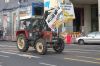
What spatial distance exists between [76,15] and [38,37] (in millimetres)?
27855

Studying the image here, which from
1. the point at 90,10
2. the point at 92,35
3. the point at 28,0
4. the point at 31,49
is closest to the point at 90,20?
the point at 90,10

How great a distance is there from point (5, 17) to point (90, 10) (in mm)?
13834

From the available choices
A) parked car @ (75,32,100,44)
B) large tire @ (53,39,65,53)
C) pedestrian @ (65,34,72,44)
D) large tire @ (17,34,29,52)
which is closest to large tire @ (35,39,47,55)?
large tire @ (53,39,65,53)

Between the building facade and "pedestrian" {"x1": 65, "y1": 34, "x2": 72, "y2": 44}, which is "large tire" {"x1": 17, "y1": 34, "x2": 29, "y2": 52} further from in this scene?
the building facade

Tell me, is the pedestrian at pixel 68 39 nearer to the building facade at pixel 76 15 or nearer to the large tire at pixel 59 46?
the building facade at pixel 76 15

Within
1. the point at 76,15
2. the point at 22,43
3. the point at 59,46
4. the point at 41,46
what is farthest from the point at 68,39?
the point at 41,46

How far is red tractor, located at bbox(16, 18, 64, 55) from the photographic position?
2139 cm

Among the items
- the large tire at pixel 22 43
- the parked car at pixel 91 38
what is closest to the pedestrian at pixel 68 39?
the parked car at pixel 91 38

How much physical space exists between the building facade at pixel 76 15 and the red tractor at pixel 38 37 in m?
20.5

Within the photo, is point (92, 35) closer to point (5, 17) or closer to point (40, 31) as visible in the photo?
point (40, 31)

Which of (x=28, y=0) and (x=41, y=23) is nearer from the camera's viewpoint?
(x=41, y=23)

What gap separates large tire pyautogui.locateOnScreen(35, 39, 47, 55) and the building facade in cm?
2183

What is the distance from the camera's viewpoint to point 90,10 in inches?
1845

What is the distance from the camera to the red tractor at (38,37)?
70.2ft
